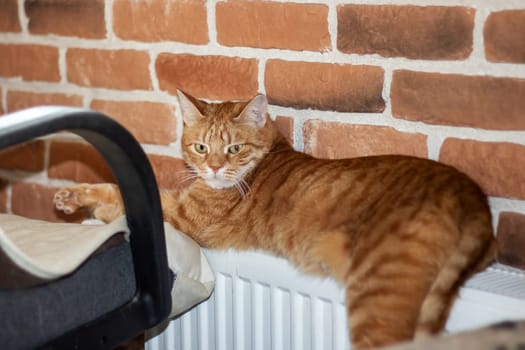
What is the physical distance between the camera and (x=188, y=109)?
1651 mm

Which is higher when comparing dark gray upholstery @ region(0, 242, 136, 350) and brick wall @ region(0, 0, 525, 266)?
brick wall @ region(0, 0, 525, 266)

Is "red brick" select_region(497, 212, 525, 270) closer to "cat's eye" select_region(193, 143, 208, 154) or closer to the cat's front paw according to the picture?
"cat's eye" select_region(193, 143, 208, 154)

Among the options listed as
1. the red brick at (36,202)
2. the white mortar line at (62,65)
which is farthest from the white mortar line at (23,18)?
the red brick at (36,202)

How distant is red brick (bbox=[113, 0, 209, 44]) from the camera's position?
1.67 m

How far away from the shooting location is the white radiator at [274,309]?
1224mm

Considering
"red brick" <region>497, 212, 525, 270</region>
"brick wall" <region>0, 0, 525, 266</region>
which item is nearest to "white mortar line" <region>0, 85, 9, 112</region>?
"brick wall" <region>0, 0, 525, 266</region>

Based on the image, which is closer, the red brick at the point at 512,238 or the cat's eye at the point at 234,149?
the red brick at the point at 512,238

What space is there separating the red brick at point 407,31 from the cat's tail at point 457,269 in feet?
1.02

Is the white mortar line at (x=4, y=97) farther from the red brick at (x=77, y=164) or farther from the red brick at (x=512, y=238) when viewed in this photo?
the red brick at (x=512, y=238)

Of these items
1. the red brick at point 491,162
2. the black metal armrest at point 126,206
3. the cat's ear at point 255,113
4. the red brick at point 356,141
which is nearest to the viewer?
the black metal armrest at point 126,206

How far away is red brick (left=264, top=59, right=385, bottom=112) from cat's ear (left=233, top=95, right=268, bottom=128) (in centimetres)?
4

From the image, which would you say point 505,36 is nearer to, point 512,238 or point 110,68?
point 512,238

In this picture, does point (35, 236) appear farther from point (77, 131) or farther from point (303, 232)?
point (303, 232)

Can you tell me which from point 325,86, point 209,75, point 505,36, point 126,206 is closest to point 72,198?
point 209,75
